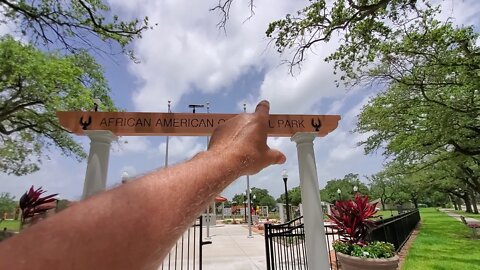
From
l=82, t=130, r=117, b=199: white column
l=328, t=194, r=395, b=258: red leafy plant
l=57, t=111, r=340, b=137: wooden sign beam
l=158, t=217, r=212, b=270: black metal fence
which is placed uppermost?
l=57, t=111, r=340, b=137: wooden sign beam

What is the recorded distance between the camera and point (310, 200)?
418 centimetres

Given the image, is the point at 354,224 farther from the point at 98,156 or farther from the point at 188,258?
the point at 98,156

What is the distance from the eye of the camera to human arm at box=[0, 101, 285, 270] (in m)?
0.43

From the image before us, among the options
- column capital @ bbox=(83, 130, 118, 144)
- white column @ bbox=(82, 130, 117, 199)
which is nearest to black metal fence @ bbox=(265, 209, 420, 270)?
white column @ bbox=(82, 130, 117, 199)

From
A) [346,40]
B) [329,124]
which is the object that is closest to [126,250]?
[329,124]

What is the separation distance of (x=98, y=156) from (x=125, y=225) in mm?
3754

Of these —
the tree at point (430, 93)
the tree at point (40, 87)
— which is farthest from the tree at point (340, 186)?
the tree at point (40, 87)

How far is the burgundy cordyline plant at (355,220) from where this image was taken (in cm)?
525

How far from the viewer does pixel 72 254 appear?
0.44 meters

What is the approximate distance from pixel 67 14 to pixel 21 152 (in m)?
8.48

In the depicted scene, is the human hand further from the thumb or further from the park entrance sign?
the park entrance sign

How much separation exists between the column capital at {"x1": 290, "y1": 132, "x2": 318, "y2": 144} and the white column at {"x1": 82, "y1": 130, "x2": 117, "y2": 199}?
2.60m

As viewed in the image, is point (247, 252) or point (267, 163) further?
point (247, 252)

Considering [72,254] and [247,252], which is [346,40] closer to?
[247,252]
